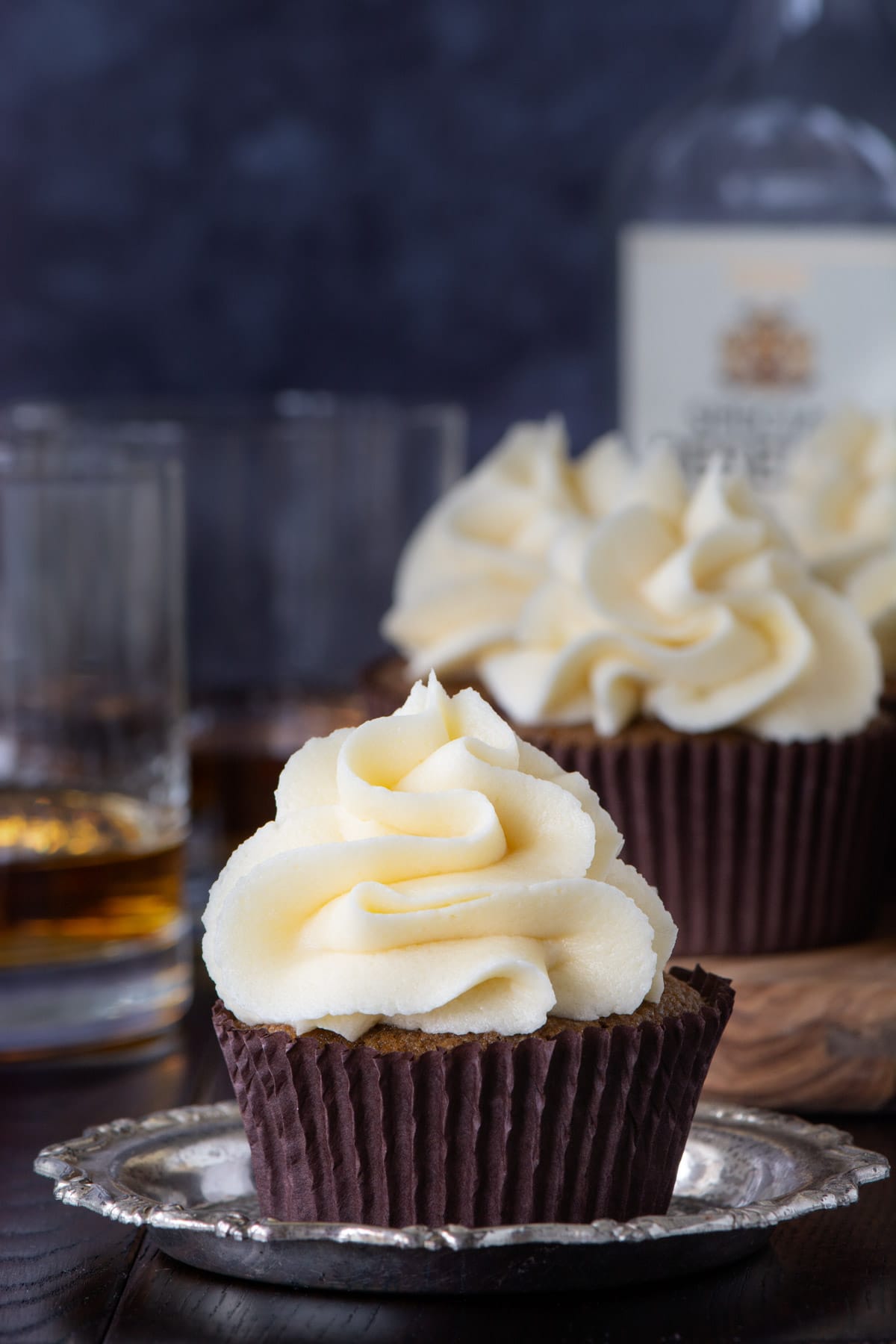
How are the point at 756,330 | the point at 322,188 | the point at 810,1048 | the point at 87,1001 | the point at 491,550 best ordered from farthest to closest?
1. the point at 322,188
2. the point at 756,330
3. the point at 491,550
4. the point at 87,1001
5. the point at 810,1048

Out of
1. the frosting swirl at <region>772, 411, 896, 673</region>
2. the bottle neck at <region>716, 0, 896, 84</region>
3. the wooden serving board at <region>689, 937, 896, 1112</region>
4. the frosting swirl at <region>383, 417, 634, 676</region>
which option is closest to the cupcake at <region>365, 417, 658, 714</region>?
the frosting swirl at <region>383, 417, 634, 676</region>

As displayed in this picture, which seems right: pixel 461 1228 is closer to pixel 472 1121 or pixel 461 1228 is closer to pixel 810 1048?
pixel 472 1121

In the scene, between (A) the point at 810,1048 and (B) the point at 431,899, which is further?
(A) the point at 810,1048

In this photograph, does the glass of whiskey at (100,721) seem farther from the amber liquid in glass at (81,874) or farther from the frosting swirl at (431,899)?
the frosting swirl at (431,899)

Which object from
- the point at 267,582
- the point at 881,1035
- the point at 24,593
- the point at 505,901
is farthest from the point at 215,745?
the point at 505,901

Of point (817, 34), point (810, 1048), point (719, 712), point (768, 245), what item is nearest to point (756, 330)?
point (768, 245)

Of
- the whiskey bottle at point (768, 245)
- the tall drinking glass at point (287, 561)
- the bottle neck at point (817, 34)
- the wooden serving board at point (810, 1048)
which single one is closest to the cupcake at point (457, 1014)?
the wooden serving board at point (810, 1048)

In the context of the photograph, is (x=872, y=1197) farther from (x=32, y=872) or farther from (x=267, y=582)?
(x=267, y=582)

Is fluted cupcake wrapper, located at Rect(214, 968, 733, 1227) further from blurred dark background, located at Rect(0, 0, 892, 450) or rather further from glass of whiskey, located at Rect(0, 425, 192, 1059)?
blurred dark background, located at Rect(0, 0, 892, 450)
